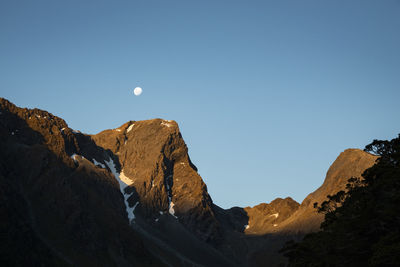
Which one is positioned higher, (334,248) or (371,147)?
(371,147)

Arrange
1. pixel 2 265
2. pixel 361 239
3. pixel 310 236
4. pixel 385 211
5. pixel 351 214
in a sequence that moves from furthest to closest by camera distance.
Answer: pixel 2 265 → pixel 310 236 → pixel 351 214 → pixel 361 239 → pixel 385 211

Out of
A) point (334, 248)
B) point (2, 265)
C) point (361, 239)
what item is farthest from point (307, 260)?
point (2, 265)

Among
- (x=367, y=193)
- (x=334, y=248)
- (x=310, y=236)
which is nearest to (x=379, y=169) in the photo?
(x=367, y=193)

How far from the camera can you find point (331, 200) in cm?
8025

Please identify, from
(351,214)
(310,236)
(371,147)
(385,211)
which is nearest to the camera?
(385,211)

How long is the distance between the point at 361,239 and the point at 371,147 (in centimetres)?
2239

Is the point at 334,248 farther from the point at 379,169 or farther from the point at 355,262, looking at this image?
the point at 379,169

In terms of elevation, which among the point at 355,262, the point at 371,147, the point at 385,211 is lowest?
the point at 355,262

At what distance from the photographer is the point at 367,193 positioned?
59969 mm

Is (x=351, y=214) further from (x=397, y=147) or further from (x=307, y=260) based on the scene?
(x=397, y=147)

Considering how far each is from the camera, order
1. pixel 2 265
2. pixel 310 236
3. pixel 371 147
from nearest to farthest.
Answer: pixel 371 147
pixel 310 236
pixel 2 265

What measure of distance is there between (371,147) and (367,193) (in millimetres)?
12452

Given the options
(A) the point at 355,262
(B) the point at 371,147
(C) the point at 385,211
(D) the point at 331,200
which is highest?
(B) the point at 371,147

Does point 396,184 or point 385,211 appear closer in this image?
point 385,211
